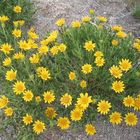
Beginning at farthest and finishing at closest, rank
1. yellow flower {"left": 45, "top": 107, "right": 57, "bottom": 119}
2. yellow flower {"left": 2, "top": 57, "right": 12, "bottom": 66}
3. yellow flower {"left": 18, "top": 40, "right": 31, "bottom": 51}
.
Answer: yellow flower {"left": 18, "top": 40, "right": 31, "bottom": 51}, yellow flower {"left": 2, "top": 57, "right": 12, "bottom": 66}, yellow flower {"left": 45, "top": 107, "right": 57, "bottom": 119}

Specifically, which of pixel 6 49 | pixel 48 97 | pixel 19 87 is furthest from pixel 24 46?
pixel 48 97

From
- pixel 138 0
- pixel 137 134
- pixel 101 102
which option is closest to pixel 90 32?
pixel 101 102

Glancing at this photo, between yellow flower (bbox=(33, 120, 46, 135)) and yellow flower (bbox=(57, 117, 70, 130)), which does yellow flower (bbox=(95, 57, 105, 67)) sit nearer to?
yellow flower (bbox=(57, 117, 70, 130))

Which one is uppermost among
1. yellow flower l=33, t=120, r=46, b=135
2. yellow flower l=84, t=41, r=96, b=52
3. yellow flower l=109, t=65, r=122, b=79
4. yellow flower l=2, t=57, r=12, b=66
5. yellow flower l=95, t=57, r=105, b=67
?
yellow flower l=84, t=41, r=96, b=52

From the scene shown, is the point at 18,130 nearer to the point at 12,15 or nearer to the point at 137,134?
the point at 137,134

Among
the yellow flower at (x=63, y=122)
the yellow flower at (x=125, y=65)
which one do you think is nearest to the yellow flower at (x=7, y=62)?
the yellow flower at (x=63, y=122)

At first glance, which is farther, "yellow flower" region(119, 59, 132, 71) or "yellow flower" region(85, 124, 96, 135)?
"yellow flower" region(119, 59, 132, 71)

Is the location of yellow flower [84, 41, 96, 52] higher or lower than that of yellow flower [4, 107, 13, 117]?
higher

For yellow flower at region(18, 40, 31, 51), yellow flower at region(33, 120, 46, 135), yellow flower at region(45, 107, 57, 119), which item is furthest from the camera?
yellow flower at region(18, 40, 31, 51)

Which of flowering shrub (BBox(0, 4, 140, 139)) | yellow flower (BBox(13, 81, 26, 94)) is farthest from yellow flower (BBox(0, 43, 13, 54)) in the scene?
yellow flower (BBox(13, 81, 26, 94))
